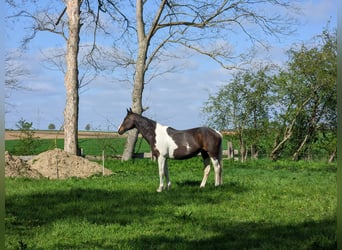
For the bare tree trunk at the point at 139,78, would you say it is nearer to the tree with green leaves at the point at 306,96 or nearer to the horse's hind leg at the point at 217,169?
the tree with green leaves at the point at 306,96

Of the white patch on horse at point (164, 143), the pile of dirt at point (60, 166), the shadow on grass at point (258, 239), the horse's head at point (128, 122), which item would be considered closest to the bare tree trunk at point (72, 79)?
the pile of dirt at point (60, 166)

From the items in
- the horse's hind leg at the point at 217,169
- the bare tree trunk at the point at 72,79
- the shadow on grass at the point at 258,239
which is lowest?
the shadow on grass at the point at 258,239

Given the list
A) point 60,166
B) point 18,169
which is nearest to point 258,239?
point 18,169

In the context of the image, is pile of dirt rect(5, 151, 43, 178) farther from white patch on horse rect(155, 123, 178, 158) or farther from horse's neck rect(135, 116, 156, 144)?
white patch on horse rect(155, 123, 178, 158)

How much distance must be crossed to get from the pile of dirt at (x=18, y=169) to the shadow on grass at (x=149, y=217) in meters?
5.03

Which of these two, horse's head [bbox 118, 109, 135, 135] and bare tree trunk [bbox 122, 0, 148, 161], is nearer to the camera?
horse's head [bbox 118, 109, 135, 135]

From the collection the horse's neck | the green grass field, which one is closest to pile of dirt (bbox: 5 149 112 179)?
the green grass field

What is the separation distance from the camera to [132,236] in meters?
7.36

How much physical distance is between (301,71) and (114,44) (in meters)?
10.1

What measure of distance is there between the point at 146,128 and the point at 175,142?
0.76 metres

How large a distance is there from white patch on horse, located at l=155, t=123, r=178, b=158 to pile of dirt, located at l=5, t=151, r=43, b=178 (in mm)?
6435

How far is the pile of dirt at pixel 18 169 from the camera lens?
16.9 metres

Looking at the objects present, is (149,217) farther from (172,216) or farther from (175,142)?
(175,142)

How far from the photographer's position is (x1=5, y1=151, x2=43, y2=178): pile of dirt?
16859 millimetres
